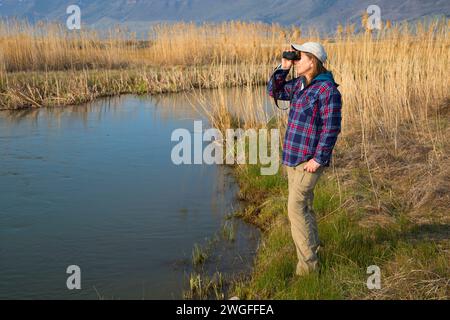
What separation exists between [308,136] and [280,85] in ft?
1.88

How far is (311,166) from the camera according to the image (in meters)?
3.25

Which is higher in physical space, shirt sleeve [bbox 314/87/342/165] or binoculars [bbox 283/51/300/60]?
binoculars [bbox 283/51/300/60]

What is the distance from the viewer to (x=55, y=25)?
1593cm

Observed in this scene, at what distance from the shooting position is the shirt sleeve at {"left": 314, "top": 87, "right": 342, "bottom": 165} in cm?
319

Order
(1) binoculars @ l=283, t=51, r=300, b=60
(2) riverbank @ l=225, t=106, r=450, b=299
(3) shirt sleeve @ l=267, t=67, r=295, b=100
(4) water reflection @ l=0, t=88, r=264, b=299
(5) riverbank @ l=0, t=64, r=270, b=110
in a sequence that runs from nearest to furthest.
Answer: (2) riverbank @ l=225, t=106, r=450, b=299 < (1) binoculars @ l=283, t=51, r=300, b=60 < (3) shirt sleeve @ l=267, t=67, r=295, b=100 < (4) water reflection @ l=0, t=88, r=264, b=299 < (5) riverbank @ l=0, t=64, r=270, b=110

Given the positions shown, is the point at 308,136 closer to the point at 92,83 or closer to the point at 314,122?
the point at 314,122

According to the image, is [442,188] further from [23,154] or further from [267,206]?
[23,154]

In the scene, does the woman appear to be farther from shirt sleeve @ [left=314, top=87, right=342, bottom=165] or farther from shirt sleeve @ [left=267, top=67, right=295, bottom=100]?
shirt sleeve @ [left=267, top=67, right=295, bottom=100]

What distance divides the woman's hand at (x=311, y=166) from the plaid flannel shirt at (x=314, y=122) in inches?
1.0

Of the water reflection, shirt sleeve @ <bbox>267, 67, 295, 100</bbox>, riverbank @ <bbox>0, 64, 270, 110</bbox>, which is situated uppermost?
riverbank @ <bbox>0, 64, 270, 110</bbox>

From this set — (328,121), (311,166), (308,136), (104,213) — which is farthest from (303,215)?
(104,213)

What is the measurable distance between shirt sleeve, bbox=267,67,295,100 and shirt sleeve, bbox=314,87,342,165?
0.50 m

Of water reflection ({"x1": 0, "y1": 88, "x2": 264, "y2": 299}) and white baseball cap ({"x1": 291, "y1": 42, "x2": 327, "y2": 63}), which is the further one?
water reflection ({"x1": 0, "y1": 88, "x2": 264, "y2": 299})

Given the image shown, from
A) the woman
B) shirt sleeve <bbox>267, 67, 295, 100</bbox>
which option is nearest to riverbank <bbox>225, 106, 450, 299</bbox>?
the woman
